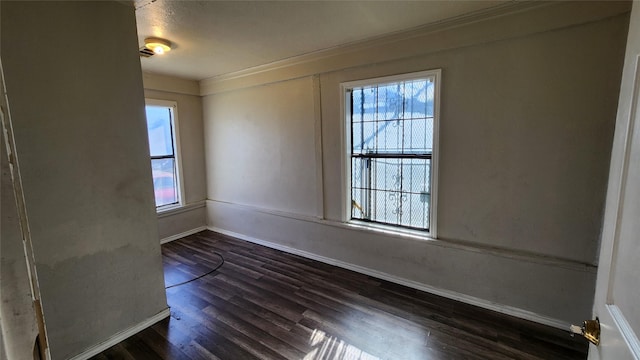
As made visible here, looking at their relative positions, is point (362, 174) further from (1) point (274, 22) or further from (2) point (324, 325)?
(1) point (274, 22)

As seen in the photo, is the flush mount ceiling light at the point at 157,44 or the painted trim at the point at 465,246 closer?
the painted trim at the point at 465,246

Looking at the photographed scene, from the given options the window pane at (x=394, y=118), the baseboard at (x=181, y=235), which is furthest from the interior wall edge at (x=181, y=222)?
the window pane at (x=394, y=118)

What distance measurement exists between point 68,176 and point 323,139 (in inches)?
89.0

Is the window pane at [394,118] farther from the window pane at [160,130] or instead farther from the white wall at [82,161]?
the window pane at [160,130]

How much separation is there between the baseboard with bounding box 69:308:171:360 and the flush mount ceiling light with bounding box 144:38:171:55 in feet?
7.88

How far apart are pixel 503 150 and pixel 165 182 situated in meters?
4.38

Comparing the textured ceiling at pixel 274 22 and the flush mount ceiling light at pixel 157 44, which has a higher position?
the textured ceiling at pixel 274 22

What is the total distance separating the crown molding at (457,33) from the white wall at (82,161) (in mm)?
1722

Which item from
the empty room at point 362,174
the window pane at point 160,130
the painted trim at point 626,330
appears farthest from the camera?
the window pane at point 160,130

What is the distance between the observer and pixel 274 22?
2.33m

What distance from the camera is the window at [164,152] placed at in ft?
13.5

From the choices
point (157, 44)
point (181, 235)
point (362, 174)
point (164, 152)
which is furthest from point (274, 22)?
point (181, 235)

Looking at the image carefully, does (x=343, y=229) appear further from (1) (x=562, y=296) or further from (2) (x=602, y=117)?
(2) (x=602, y=117)

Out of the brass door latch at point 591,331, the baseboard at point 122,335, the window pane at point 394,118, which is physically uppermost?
the window pane at point 394,118
